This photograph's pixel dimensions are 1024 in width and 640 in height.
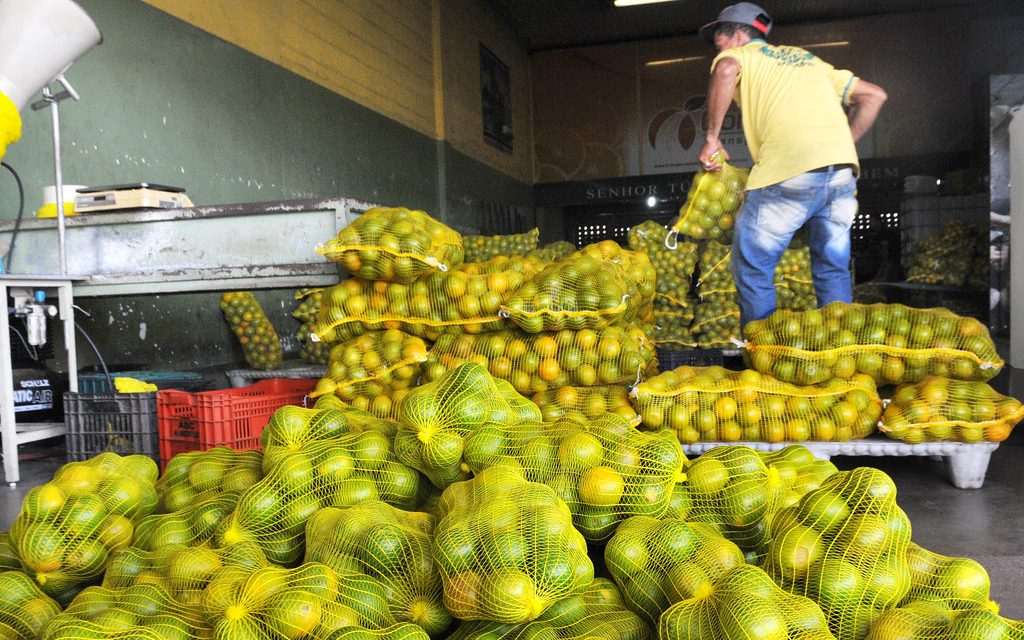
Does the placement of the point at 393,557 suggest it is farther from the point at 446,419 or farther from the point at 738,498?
the point at 738,498

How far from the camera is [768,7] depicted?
14.0m

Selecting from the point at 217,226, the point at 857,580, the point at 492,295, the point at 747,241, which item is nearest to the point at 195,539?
the point at 857,580

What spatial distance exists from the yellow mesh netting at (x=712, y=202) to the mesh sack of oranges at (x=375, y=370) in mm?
2383

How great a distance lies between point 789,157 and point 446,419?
10.8 ft

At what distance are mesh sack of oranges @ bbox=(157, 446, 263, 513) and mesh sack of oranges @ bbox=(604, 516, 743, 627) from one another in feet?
3.40

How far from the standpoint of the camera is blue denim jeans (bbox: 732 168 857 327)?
175 inches

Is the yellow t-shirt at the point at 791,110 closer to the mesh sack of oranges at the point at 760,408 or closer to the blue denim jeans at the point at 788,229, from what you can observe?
the blue denim jeans at the point at 788,229

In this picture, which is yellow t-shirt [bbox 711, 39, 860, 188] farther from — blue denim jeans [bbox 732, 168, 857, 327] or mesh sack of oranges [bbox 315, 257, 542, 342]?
mesh sack of oranges [bbox 315, 257, 542, 342]

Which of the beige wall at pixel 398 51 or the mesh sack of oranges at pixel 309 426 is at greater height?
the beige wall at pixel 398 51

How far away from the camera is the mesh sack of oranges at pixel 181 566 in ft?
5.02

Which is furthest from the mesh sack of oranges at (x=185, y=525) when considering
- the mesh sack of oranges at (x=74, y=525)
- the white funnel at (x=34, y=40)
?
the white funnel at (x=34, y=40)

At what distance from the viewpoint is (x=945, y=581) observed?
1640 mm

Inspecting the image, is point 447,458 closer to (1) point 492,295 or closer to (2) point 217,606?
(2) point 217,606

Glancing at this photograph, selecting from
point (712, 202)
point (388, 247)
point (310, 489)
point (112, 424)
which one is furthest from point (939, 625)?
point (712, 202)
